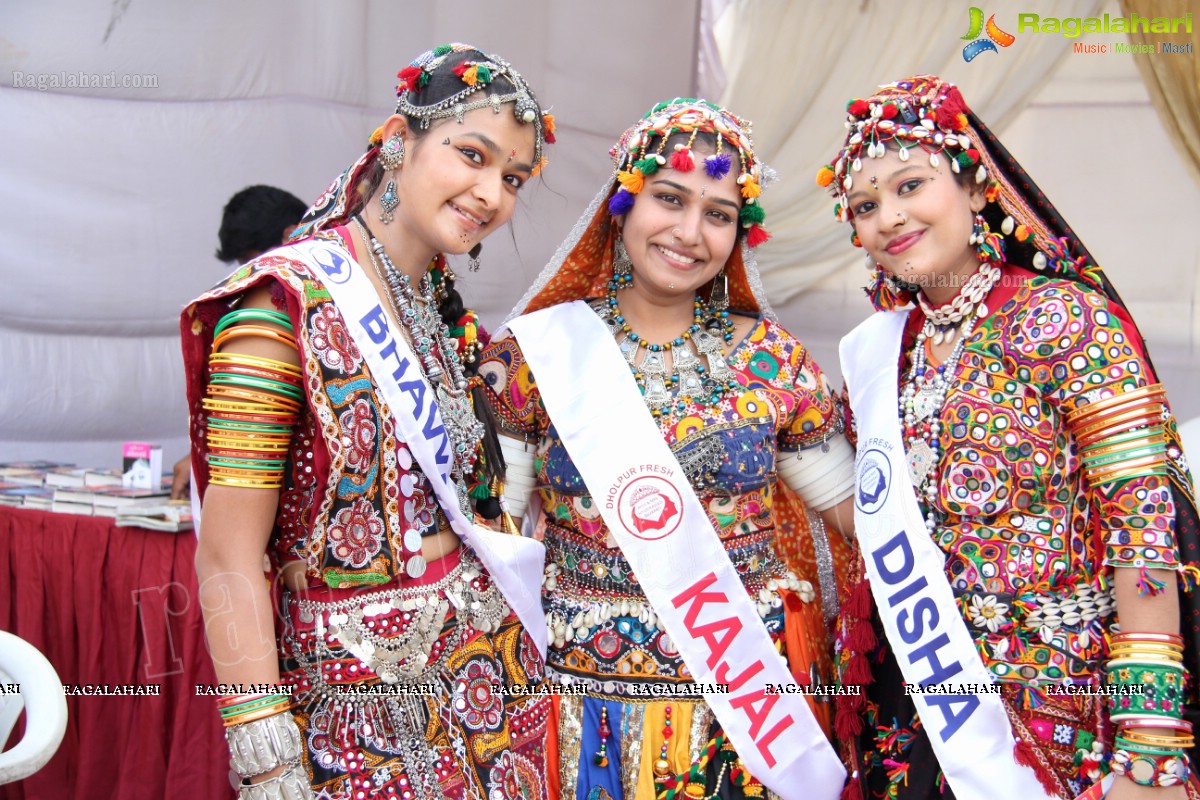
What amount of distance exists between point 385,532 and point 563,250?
87cm

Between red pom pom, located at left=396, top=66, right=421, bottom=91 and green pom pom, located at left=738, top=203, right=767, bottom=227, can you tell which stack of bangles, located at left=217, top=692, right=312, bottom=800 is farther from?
green pom pom, located at left=738, top=203, right=767, bottom=227

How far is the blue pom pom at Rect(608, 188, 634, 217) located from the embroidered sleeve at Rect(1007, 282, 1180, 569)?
0.80 metres

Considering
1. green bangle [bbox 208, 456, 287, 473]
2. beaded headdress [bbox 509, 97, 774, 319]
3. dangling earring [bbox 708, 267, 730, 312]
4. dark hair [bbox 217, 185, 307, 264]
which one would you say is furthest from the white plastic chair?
dark hair [bbox 217, 185, 307, 264]

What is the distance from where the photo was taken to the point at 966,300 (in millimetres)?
1924

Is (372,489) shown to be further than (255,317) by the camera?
Yes

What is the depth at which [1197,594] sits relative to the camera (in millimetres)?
1688

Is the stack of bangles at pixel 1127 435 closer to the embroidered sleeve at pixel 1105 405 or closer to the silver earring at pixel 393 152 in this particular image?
the embroidered sleeve at pixel 1105 405

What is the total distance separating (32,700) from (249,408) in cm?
62

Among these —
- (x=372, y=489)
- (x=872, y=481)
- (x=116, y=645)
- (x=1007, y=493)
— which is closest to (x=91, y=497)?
(x=116, y=645)

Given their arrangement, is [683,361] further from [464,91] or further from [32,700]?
[32,700]

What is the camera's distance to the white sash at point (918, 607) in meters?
1.83

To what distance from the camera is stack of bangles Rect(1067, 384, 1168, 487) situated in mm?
1664

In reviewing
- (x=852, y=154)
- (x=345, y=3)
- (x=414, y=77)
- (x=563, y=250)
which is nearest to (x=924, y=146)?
(x=852, y=154)

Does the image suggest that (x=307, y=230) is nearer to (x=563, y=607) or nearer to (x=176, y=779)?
(x=563, y=607)
